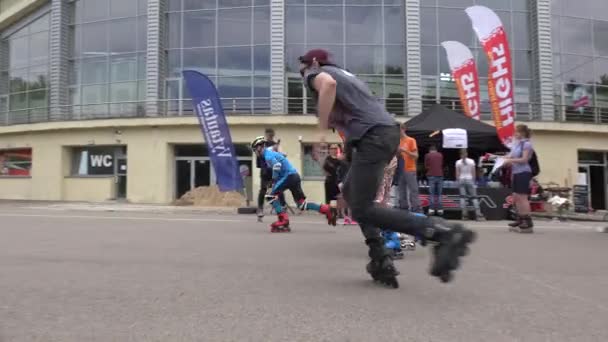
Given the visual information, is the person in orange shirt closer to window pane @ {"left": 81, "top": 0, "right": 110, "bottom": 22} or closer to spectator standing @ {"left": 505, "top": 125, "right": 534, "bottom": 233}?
spectator standing @ {"left": 505, "top": 125, "right": 534, "bottom": 233}

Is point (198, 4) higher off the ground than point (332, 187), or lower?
higher

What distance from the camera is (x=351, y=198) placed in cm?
382

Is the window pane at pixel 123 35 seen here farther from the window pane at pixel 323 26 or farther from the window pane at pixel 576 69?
the window pane at pixel 576 69

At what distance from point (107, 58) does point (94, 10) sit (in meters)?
2.71

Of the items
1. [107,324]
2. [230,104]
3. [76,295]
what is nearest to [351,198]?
[107,324]

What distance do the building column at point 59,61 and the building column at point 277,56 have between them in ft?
33.2

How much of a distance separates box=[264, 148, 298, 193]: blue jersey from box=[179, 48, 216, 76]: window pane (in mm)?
15423

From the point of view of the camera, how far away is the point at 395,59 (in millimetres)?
22312

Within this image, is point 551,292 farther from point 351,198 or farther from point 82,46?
point 82,46

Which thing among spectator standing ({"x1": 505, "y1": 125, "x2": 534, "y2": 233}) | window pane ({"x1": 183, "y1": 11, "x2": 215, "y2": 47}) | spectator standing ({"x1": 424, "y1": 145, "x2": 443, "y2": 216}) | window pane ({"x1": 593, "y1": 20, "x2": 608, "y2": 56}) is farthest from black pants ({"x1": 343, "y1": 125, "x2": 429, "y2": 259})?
window pane ({"x1": 593, "y1": 20, "x2": 608, "y2": 56})

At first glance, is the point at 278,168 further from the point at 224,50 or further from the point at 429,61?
the point at 429,61

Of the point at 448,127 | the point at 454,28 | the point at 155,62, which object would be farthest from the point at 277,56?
the point at 448,127

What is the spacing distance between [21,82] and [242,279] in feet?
90.5

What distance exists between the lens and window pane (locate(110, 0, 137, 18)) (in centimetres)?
2394
